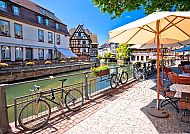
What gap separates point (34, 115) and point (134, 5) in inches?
305

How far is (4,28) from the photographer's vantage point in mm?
17781

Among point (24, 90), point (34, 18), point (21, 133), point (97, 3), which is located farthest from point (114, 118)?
point (34, 18)

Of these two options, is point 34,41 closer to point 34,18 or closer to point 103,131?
point 34,18

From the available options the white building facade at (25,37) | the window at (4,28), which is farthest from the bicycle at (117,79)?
the window at (4,28)

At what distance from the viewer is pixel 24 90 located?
1089cm

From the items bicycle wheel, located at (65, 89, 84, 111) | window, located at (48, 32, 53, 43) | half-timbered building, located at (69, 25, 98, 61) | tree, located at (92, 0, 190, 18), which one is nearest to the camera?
bicycle wheel, located at (65, 89, 84, 111)

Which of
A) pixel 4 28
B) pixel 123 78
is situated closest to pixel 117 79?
pixel 123 78

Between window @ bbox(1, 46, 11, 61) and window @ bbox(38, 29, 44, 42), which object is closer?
window @ bbox(1, 46, 11, 61)

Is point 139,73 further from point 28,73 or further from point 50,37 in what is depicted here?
point 50,37

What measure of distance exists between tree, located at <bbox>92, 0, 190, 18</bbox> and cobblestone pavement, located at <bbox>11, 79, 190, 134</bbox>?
5.95 metres

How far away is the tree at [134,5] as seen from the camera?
29.2 ft

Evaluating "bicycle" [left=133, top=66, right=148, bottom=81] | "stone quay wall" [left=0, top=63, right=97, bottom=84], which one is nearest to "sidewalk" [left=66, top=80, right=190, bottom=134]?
"bicycle" [left=133, top=66, right=148, bottom=81]

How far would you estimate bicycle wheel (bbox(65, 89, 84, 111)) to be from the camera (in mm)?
4752

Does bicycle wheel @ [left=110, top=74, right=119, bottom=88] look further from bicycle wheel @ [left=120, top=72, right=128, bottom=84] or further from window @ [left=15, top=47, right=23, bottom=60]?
window @ [left=15, top=47, right=23, bottom=60]
